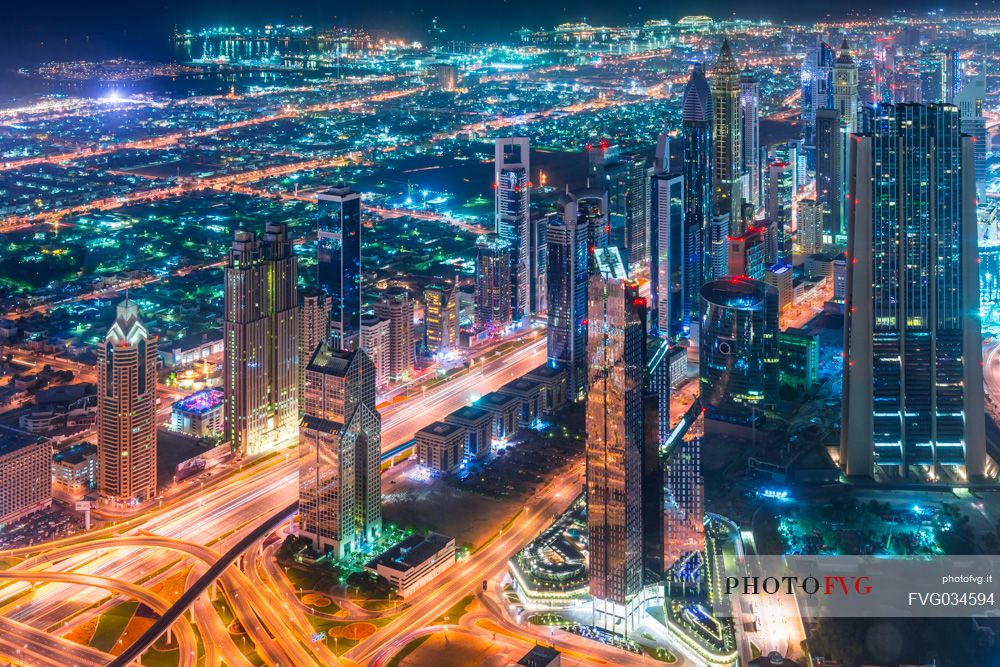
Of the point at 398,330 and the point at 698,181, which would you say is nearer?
the point at 398,330

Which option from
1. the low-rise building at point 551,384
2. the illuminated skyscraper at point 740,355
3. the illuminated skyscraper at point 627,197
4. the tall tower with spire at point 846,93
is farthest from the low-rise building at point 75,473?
the tall tower with spire at point 846,93

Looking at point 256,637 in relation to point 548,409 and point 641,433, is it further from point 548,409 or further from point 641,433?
point 548,409

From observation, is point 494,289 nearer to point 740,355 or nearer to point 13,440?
point 740,355

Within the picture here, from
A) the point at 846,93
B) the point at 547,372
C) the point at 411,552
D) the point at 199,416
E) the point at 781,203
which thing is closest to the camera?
the point at 411,552

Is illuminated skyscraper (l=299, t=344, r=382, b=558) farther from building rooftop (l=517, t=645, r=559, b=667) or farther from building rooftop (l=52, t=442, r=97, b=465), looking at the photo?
building rooftop (l=517, t=645, r=559, b=667)

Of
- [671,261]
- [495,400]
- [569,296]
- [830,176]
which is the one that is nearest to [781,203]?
[830,176]

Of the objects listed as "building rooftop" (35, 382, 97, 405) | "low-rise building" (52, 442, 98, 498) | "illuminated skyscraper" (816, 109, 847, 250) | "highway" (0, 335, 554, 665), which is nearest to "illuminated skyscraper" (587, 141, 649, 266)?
"illuminated skyscraper" (816, 109, 847, 250)

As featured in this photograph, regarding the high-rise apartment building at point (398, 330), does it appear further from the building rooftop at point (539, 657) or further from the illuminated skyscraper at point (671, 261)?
the building rooftop at point (539, 657)
